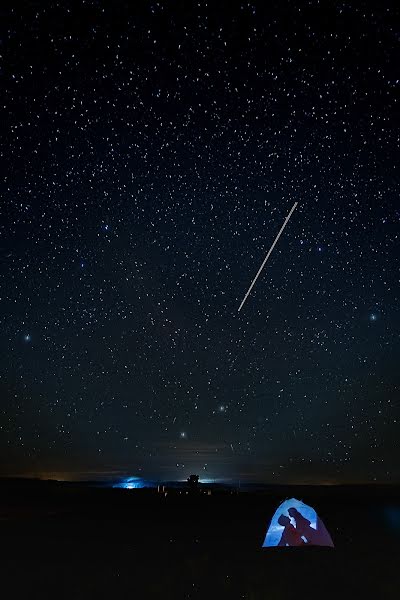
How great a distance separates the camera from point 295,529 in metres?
19.0

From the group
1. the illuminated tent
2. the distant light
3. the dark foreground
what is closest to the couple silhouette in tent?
the illuminated tent

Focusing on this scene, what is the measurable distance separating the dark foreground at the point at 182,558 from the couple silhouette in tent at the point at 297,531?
13.1 inches

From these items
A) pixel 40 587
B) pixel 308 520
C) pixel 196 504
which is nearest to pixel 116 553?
pixel 40 587

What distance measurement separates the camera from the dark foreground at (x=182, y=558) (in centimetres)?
1330

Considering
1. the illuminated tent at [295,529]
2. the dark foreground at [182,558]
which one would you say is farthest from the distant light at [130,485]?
the illuminated tent at [295,529]

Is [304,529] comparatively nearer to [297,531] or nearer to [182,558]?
[297,531]

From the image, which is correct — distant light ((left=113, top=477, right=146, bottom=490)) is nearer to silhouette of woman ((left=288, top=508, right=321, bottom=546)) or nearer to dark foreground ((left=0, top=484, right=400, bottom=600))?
dark foreground ((left=0, top=484, right=400, bottom=600))

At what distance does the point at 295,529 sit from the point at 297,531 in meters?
0.10

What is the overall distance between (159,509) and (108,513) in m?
4.17

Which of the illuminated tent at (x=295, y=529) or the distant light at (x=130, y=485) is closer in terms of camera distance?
the illuminated tent at (x=295, y=529)

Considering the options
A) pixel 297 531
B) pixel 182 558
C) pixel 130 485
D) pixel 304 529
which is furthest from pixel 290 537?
pixel 130 485

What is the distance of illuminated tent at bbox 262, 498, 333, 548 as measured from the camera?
1895cm

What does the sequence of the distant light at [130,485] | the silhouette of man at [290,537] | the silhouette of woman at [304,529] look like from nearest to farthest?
the silhouette of man at [290,537]
the silhouette of woman at [304,529]
the distant light at [130,485]

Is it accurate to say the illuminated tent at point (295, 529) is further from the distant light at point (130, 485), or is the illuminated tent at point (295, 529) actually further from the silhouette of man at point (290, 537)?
the distant light at point (130, 485)
